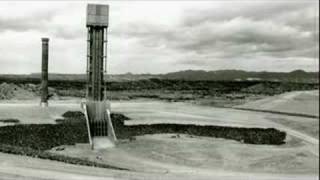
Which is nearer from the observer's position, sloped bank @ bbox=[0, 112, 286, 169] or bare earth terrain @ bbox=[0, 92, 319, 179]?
bare earth terrain @ bbox=[0, 92, 319, 179]

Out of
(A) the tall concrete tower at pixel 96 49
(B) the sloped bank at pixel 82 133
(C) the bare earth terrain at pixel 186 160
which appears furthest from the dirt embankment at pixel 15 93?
(A) the tall concrete tower at pixel 96 49

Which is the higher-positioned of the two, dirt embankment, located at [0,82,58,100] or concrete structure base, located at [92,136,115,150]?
dirt embankment, located at [0,82,58,100]

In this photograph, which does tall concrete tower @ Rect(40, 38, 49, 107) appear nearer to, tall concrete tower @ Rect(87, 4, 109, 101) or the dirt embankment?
tall concrete tower @ Rect(87, 4, 109, 101)

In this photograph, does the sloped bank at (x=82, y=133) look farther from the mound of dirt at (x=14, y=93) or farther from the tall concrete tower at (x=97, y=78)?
the mound of dirt at (x=14, y=93)

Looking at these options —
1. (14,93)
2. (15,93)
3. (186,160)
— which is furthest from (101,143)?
(15,93)

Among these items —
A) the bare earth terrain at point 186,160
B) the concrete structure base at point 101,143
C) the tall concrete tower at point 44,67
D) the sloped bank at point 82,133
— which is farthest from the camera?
the tall concrete tower at point 44,67

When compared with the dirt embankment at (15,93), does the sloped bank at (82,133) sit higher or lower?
lower

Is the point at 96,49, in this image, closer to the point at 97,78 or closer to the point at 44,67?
the point at 97,78

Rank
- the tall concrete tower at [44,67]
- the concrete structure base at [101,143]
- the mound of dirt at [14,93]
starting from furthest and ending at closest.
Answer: the mound of dirt at [14,93] → the tall concrete tower at [44,67] → the concrete structure base at [101,143]

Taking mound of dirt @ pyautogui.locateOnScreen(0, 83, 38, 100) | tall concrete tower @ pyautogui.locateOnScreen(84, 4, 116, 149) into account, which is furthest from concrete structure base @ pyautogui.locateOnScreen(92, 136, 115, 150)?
mound of dirt @ pyautogui.locateOnScreen(0, 83, 38, 100)
